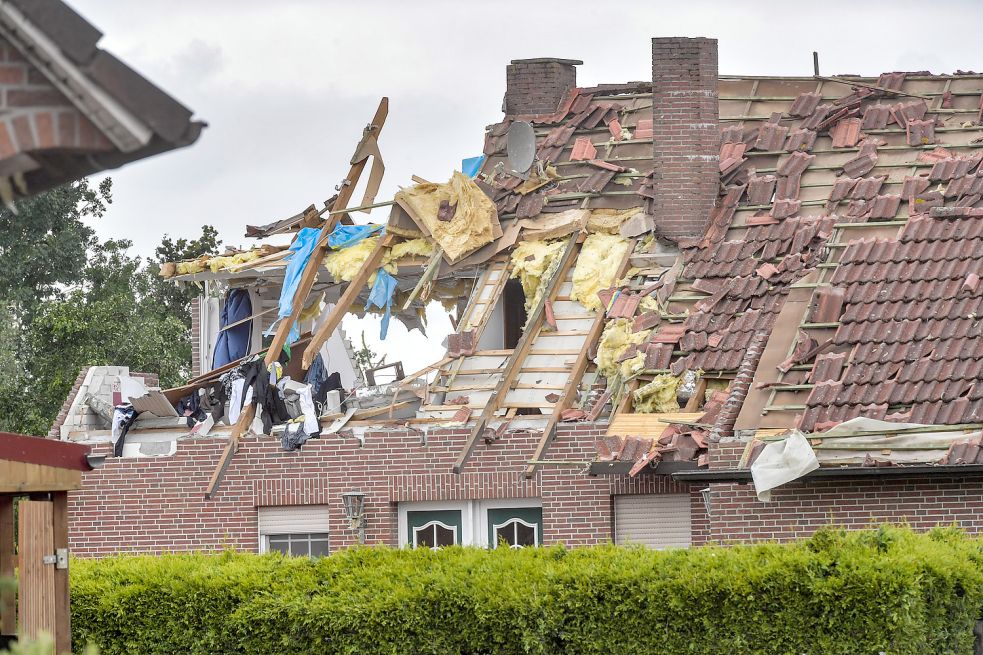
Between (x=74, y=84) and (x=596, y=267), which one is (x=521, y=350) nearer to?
(x=596, y=267)

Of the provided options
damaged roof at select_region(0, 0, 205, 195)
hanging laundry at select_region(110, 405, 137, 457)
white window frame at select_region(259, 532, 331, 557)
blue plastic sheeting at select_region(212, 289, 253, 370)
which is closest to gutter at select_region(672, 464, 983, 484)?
white window frame at select_region(259, 532, 331, 557)

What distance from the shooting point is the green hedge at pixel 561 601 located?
12.7 m

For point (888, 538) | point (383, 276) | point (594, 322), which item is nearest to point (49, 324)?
point (383, 276)

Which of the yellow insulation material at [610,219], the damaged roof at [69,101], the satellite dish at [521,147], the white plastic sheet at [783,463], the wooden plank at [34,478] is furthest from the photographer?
the satellite dish at [521,147]

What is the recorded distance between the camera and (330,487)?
2181 cm

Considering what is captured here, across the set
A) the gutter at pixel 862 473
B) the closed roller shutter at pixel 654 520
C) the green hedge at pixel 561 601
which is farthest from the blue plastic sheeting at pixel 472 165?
the green hedge at pixel 561 601

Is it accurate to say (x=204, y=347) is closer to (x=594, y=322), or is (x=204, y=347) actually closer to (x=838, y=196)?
(x=594, y=322)

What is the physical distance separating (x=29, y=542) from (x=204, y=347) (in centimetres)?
1295

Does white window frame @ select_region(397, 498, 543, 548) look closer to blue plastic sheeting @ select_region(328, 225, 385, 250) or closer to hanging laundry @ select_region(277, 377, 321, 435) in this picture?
hanging laundry @ select_region(277, 377, 321, 435)

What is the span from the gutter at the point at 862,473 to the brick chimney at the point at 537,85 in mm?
9602

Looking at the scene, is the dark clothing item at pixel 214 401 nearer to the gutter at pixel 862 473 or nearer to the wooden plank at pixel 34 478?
the gutter at pixel 862 473

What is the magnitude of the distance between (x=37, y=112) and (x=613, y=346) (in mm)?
14876

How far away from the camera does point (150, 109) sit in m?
6.66

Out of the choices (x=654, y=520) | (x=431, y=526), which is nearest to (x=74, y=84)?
(x=654, y=520)
